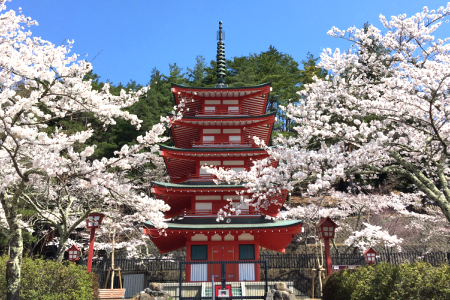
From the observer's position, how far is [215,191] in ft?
56.3

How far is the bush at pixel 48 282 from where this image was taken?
7.63 metres

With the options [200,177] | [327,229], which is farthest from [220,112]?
[327,229]

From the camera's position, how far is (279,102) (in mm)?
36375

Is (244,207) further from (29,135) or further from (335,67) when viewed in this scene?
(29,135)

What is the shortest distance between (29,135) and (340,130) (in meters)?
7.19

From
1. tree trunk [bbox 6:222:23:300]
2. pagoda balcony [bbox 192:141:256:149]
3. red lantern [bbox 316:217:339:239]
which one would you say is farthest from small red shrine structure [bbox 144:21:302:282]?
tree trunk [bbox 6:222:23:300]

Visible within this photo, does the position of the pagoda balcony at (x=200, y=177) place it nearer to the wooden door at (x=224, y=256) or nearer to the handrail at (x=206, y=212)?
the handrail at (x=206, y=212)

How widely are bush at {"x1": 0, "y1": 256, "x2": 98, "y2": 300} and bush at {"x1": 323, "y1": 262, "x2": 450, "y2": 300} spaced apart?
6674 millimetres

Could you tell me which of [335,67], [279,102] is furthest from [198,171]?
[279,102]

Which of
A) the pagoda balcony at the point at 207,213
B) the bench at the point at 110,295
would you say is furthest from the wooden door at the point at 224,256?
the bench at the point at 110,295

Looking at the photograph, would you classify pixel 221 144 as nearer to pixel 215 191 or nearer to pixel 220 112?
pixel 220 112

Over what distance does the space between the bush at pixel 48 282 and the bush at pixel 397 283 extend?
6.67 m

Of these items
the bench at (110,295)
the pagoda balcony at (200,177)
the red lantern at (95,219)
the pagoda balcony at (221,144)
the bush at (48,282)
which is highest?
the pagoda balcony at (221,144)

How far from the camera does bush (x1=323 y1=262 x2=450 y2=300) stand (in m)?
6.48
